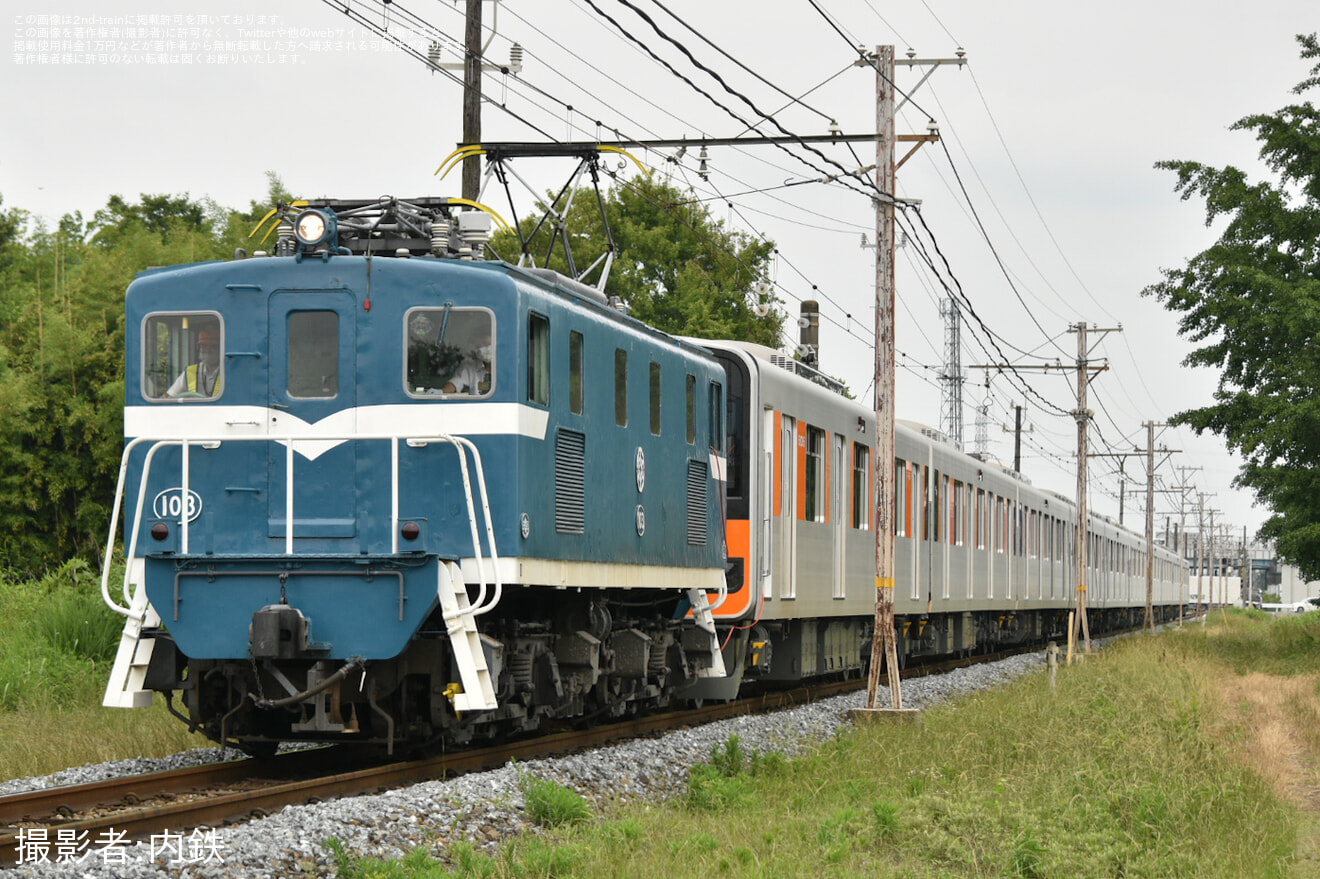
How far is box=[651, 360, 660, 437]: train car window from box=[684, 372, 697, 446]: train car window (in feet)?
2.83

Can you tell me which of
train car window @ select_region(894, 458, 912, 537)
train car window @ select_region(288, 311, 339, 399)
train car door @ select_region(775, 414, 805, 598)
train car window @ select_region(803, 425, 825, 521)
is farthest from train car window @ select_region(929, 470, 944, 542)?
train car window @ select_region(288, 311, 339, 399)

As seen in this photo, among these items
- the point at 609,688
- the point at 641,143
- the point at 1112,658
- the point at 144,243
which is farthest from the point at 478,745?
the point at 144,243

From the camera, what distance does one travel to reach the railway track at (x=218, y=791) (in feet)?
28.1

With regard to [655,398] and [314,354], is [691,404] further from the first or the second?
[314,354]

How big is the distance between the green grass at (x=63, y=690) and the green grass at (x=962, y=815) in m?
4.37

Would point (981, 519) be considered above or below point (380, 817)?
above

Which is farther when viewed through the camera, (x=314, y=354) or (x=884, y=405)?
(x=884, y=405)

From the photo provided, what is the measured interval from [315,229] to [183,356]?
50.6 inches

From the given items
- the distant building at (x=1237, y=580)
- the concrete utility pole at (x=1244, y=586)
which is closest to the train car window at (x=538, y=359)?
the distant building at (x=1237, y=580)

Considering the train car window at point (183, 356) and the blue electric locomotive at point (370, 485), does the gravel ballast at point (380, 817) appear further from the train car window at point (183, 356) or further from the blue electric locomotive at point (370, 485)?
the train car window at point (183, 356)

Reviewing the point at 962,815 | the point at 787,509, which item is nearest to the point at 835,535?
the point at 787,509

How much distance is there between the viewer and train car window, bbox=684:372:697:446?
1527cm

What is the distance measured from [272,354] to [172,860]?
169 inches

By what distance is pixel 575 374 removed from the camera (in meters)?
12.3
